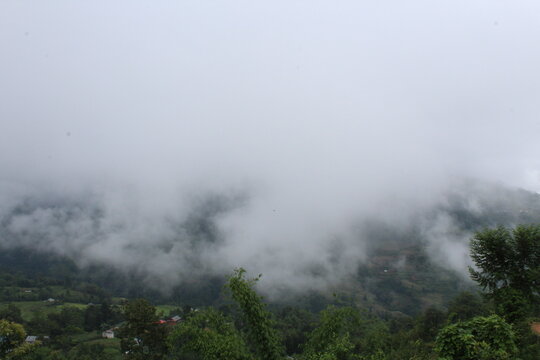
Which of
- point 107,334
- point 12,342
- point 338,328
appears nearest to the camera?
point 338,328

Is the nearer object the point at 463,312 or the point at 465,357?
the point at 465,357

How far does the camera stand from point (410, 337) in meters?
53.6

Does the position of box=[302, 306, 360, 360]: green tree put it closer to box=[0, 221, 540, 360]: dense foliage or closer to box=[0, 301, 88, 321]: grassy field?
box=[0, 221, 540, 360]: dense foliage

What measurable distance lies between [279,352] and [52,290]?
20779cm

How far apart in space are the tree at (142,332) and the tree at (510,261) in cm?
2586

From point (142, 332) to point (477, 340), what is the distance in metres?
23.5

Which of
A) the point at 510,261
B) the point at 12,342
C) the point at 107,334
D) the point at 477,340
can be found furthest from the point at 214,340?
the point at 107,334

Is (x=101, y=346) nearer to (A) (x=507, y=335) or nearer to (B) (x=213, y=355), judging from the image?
(B) (x=213, y=355)

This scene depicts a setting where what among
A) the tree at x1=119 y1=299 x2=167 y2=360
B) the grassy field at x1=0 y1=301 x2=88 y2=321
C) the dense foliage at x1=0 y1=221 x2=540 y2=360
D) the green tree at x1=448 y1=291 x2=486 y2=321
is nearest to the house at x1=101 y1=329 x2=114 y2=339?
the dense foliage at x1=0 y1=221 x2=540 y2=360

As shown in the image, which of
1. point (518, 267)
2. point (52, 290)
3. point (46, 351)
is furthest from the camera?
point (52, 290)

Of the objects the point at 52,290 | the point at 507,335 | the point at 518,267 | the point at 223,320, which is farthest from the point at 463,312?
the point at 52,290

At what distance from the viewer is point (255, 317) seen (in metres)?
12.8

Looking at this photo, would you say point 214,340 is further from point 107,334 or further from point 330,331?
point 107,334

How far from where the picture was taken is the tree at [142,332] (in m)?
24.7
